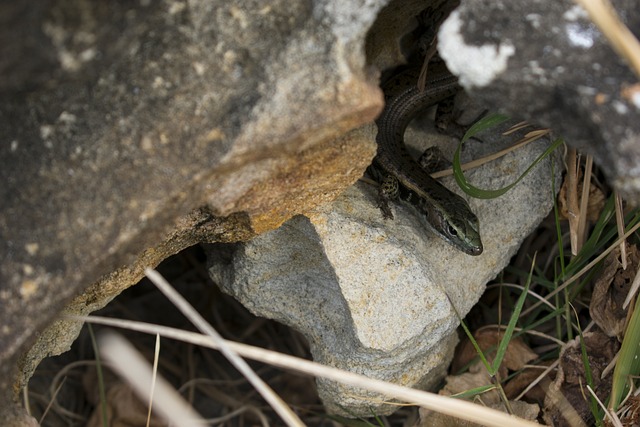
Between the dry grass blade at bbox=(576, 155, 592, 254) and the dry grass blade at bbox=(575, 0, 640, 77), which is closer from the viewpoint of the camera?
the dry grass blade at bbox=(575, 0, 640, 77)

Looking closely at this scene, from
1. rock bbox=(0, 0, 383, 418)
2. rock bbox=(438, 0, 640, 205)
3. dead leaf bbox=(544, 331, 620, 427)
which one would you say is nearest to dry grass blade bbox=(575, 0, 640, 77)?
Result: rock bbox=(438, 0, 640, 205)

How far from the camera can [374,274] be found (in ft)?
9.05

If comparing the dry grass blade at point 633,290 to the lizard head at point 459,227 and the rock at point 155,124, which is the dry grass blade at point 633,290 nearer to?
the lizard head at point 459,227

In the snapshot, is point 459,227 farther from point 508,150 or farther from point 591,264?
point 591,264

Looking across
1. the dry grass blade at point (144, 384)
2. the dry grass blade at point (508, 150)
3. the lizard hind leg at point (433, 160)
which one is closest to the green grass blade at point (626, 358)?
the dry grass blade at point (508, 150)

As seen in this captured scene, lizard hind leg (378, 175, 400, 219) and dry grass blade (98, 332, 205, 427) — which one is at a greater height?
dry grass blade (98, 332, 205, 427)

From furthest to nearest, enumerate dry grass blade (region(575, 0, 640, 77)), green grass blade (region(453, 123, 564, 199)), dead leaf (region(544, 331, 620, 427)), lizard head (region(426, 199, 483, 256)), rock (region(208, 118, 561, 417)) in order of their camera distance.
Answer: lizard head (region(426, 199, 483, 256))
dead leaf (region(544, 331, 620, 427))
rock (region(208, 118, 561, 417))
green grass blade (region(453, 123, 564, 199))
dry grass blade (region(575, 0, 640, 77))

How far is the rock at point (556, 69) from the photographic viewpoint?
1711 millimetres

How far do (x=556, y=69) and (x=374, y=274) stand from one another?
48.2 inches

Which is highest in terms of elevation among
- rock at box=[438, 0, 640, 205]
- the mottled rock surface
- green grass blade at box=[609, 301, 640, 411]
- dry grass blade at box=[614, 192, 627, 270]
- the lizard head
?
the mottled rock surface

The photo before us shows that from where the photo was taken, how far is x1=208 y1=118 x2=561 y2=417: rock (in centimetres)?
275

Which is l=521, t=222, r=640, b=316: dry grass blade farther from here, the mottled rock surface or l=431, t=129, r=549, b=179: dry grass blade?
the mottled rock surface

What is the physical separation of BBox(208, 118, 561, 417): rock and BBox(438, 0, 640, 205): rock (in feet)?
3.43

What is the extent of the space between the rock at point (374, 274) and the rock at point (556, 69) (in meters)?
1.05
